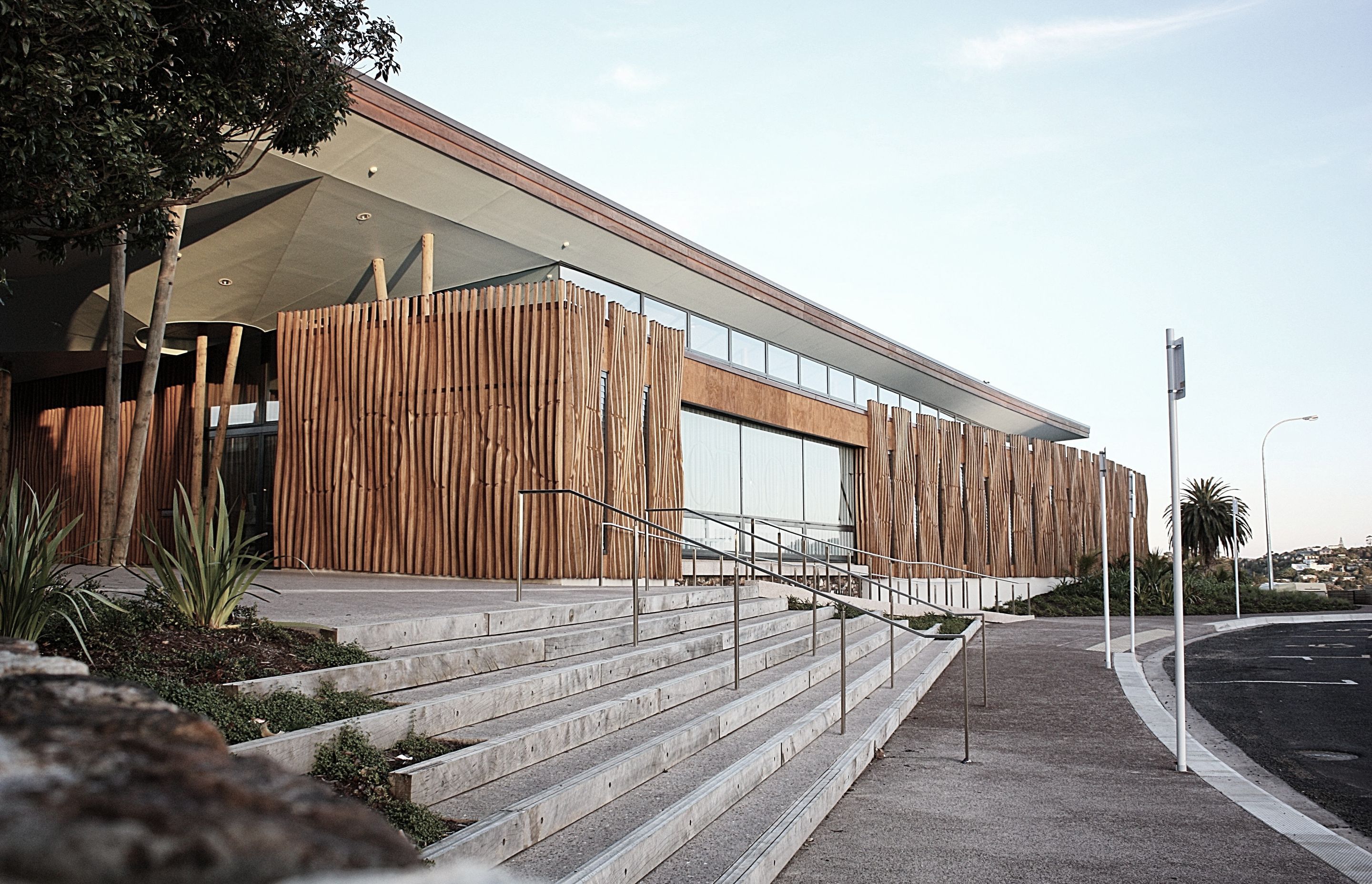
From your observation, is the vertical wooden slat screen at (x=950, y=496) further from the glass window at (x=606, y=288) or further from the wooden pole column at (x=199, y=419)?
the wooden pole column at (x=199, y=419)

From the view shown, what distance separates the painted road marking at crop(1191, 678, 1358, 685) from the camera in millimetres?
12586

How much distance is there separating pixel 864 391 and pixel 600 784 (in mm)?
23788

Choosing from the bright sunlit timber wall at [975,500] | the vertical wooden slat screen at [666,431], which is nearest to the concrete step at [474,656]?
the vertical wooden slat screen at [666,431]

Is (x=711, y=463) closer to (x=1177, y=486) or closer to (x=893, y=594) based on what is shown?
(x=893, y=594)

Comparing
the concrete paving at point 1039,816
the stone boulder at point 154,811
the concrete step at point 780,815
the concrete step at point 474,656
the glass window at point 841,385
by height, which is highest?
the glass window at point 841,385

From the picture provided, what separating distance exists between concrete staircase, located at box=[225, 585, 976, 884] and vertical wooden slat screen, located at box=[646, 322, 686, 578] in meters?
5.61

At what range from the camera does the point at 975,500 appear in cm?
3019

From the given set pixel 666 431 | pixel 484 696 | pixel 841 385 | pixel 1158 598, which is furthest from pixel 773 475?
pixel 484 696

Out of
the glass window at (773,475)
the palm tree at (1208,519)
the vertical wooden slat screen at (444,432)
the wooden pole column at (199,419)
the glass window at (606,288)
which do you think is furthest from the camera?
Result: the palm tree at (1208,519)

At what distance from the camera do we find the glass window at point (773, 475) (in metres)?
21.3

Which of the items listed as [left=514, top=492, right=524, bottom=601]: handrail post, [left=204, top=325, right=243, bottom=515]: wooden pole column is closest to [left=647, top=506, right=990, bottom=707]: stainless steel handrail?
[left=514, top=492, right=524, bottom=601]: handrail post

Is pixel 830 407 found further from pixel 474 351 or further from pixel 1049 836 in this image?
pixel 1049 836

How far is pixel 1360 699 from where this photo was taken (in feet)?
37.0

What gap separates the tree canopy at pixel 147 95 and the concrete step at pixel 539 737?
3808mm
